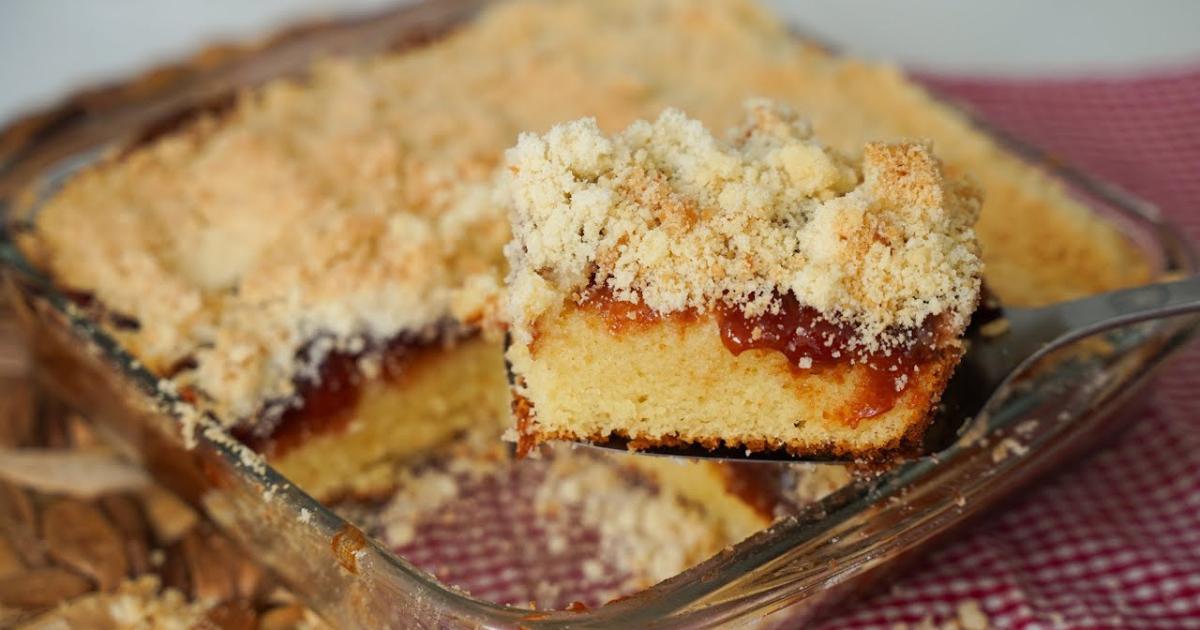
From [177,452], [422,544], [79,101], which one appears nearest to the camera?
[177,452]

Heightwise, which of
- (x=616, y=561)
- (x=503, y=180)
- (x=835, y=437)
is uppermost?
(x=503, y=180)

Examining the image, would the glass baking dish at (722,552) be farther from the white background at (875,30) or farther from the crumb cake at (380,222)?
the white background at (875,30)

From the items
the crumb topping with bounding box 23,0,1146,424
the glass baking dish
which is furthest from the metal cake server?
the crumb topping with bounding box 23,0,1146,424

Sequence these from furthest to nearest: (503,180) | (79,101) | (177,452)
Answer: (79,101), (177,452), (503,180)

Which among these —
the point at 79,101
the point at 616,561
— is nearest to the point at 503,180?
the point at 616,561

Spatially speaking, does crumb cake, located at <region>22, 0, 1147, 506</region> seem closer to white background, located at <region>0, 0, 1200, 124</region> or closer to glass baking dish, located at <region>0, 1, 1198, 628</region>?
glass baking dish, located at <region>0, 1, 1198, 628</region>

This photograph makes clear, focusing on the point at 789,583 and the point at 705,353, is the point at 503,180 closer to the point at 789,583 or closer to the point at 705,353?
the point at 705,353

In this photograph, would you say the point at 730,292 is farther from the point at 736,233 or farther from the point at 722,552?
the point at 722,552
